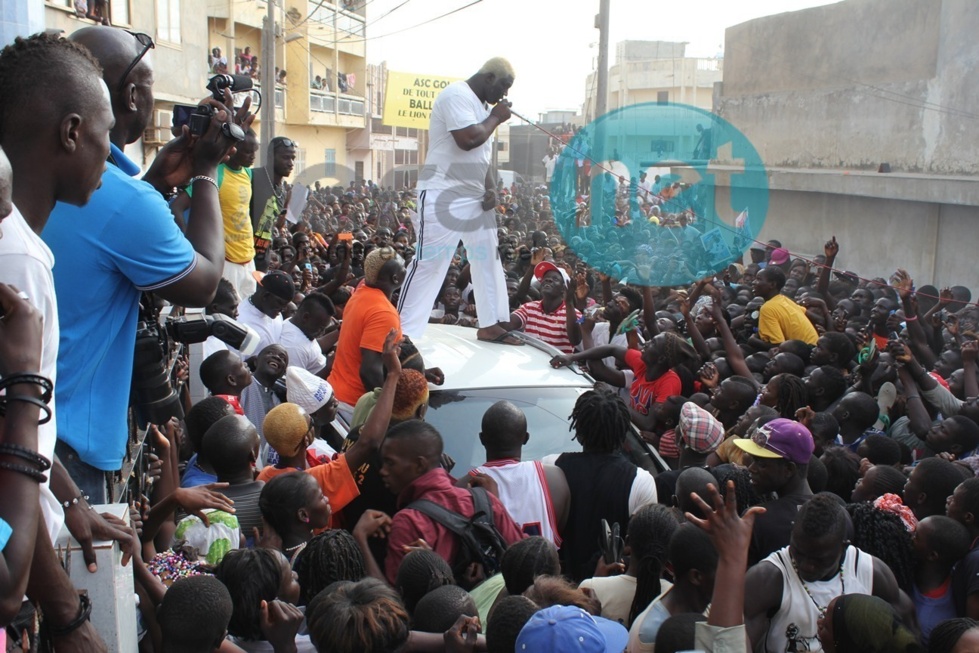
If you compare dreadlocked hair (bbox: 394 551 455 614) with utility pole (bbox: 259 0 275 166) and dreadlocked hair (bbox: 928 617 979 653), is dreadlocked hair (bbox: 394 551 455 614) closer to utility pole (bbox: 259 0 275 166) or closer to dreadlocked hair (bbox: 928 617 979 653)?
dreadlocked hair (bbox: 928 617 979 653)

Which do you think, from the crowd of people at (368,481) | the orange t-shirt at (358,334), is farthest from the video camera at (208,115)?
the orange t-shirt at (358,334)

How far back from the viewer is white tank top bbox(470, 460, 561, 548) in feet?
12.2

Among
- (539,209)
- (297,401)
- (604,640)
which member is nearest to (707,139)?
(539,209)

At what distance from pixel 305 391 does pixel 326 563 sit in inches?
59.5

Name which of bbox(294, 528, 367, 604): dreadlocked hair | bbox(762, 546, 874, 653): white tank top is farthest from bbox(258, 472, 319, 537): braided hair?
bbox(762, 546, 874, 653): white tank top

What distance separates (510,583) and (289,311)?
4.99 metres

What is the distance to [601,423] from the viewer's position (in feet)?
12.9

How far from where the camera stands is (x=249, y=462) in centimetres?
361

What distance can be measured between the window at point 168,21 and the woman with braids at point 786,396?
16.7 metres

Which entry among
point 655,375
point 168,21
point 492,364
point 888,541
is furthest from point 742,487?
point 168,21

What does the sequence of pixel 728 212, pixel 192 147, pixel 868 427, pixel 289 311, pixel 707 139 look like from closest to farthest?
pixel 192 147
pixel 868 427
pixel 289 311
pixel 728 212
pixel 707 139

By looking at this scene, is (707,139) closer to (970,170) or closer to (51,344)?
(970,170)

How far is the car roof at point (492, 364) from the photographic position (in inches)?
191

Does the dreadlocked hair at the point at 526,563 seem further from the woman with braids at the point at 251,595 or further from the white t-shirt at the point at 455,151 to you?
the white t-shirt at the point at 455,151
